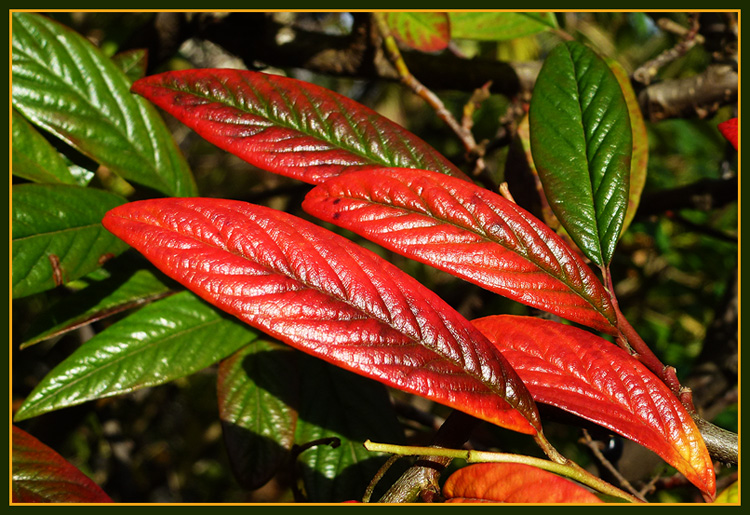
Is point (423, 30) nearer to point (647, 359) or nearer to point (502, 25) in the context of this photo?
point (502, 25)

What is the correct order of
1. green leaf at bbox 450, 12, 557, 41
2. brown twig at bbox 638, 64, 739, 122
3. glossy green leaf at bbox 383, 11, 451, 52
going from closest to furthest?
glossy green leaf at bbox 383, 11, 451, 52 < green leaf at bbox 450, 12, 557, 41 < brown twig at bbox 638, 64, 739, 122

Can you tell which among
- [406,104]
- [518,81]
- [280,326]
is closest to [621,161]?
[280,326]

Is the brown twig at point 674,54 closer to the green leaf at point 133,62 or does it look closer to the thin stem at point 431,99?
the thin stem at point 431,99

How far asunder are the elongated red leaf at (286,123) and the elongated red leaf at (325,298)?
129 mm

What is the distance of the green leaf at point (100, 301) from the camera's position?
0.71 meters

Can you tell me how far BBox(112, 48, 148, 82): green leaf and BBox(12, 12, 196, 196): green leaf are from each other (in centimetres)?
17

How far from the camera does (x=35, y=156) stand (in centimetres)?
74

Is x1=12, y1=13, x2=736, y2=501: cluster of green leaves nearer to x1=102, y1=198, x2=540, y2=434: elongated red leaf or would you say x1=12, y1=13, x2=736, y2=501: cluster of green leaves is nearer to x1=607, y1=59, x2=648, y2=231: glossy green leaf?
x1=607, y1=59, x2=648, y2=231: glossy green leaf

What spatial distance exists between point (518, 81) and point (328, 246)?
0.99 metres

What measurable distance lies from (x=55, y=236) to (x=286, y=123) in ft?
0.93

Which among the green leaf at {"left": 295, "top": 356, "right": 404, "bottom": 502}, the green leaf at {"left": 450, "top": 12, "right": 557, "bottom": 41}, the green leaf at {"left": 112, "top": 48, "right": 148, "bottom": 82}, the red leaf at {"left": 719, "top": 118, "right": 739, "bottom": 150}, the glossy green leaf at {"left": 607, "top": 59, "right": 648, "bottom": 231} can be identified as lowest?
the green leaf at {"left": 295, "top": 356, "right": 404, "bottom": 502}

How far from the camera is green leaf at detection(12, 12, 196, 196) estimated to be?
2.37ft

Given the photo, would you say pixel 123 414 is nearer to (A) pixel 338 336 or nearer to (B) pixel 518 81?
(B) pixel 518 81

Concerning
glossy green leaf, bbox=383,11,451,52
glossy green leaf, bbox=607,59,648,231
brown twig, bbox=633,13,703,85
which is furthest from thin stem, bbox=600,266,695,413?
brown twig, bbox=633,13,703,85
